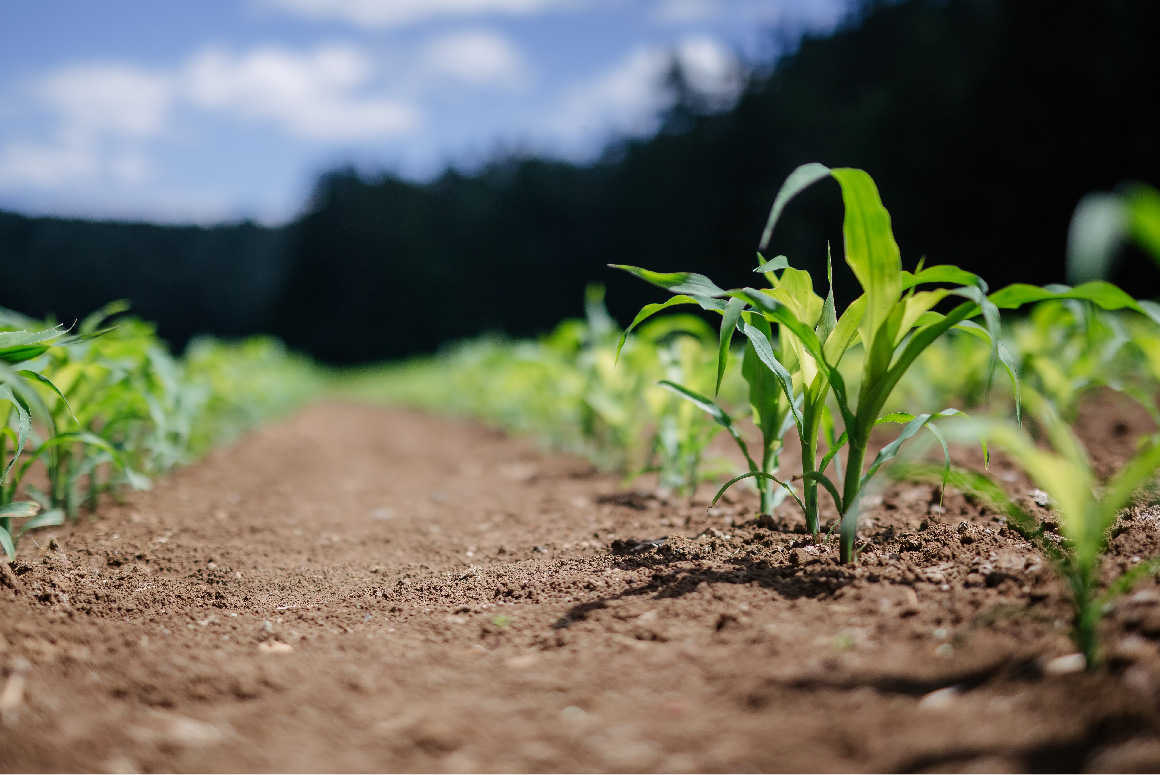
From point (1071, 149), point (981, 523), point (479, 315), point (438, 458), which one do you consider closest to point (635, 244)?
point (479, 315)

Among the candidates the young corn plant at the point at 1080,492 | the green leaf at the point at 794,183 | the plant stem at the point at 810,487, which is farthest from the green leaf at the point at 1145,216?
the plant stem at the point at 810,487

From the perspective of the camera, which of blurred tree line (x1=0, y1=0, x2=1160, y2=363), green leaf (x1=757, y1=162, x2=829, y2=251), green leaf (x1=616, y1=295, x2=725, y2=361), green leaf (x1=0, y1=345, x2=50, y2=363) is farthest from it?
blurred tree line (x1=0, y1=0, x2=1160, y2=363)

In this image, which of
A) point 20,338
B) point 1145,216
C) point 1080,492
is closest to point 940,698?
point 1080,492

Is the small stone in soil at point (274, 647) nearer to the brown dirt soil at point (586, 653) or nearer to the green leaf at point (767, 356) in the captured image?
the brown dirt soil at point (586, 653)

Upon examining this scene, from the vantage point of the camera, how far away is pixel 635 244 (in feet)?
75.4

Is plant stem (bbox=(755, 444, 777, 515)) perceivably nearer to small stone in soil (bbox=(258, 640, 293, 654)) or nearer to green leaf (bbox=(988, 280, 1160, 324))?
green leaf (bbox=(988, 280, 1160, 324))

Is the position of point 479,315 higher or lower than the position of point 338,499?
higher

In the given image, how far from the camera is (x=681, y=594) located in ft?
3.91

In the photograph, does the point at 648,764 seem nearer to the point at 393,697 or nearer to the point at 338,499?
the point at 393,697

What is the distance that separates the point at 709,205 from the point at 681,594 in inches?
787

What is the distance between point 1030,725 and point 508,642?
2.40ft

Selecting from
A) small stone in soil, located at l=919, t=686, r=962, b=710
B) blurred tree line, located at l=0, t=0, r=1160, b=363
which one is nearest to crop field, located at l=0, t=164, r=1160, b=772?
small stone in soil, located at l=919, t=686, r=962, b=710

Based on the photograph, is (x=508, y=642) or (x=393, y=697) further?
(x=508, y=642)

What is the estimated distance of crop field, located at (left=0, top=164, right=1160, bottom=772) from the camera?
0.76 meters
